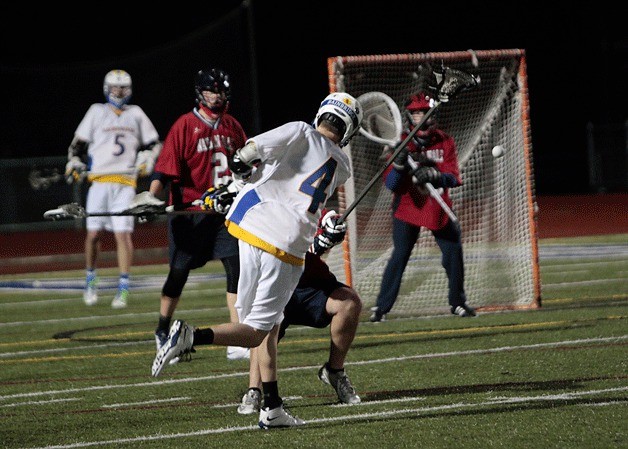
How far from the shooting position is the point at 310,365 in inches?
304

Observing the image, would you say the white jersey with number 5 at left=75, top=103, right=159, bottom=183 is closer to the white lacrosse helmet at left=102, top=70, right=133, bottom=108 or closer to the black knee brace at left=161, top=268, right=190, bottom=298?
the white lacrosse helmet at left=102, top=70, right=133, bottom=108

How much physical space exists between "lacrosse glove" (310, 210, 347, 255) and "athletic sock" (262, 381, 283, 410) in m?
0.70

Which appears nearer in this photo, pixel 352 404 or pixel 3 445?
pixel 3 445

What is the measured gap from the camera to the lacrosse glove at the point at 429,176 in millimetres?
9438

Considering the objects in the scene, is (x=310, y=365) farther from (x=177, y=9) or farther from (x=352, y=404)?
(x=177, y=9)

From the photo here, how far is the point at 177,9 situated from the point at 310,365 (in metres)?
21.1

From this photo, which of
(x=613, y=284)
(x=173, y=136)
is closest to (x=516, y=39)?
(x=613, y=284)

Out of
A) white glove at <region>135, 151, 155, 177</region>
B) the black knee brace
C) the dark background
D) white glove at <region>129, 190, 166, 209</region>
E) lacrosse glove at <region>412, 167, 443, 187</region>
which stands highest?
A: the dark background

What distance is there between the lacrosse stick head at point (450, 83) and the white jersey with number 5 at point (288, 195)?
3.73 ft

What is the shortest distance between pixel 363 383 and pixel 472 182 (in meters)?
4.42

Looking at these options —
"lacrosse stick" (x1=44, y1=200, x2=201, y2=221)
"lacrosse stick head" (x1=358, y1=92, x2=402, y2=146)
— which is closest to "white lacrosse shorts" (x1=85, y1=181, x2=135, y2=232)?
"lacrosse stick head" (x1=358, y1=92, x2=402, y2=146)

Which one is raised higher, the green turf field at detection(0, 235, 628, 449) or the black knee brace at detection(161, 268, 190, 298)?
the black knee brace at detection(161, 268, 190, 298)

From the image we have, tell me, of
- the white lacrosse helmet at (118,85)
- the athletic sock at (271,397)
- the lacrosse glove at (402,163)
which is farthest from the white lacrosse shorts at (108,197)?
the athletic sock at (271,397)

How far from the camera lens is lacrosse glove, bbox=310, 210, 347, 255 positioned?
6039 millimetres
